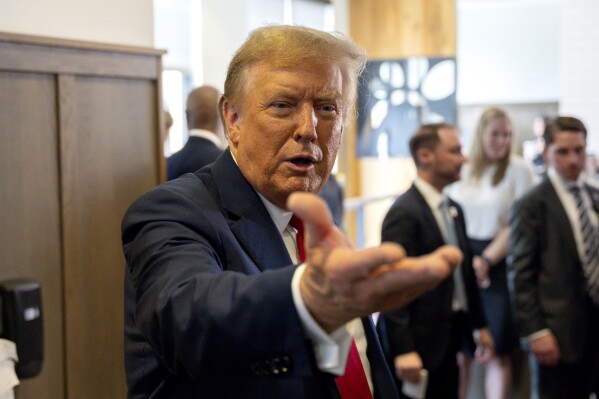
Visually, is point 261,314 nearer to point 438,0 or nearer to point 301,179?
point 301,179

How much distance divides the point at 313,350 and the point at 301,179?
526 millimetres

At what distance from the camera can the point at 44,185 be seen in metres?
3.42

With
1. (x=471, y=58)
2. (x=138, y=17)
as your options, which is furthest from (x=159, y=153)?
(x=471, y=58)

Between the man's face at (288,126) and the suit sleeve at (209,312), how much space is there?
31 cm

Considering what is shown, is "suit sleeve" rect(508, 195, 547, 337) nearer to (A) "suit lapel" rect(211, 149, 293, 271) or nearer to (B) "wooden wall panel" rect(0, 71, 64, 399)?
(B) "wooden wall panel" rect(0, 71, 64, 399)

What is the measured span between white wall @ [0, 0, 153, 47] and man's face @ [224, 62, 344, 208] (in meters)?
2.19

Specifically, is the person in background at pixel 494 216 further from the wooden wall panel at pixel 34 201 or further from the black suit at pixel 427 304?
the wooden wall panel at pixel 34 201

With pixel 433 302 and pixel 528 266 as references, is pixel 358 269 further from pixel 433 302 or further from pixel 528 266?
pixel 528 266

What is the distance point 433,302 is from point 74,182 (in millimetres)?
1609

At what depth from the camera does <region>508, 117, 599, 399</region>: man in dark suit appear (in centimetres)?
394

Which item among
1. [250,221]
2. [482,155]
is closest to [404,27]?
[482,155]

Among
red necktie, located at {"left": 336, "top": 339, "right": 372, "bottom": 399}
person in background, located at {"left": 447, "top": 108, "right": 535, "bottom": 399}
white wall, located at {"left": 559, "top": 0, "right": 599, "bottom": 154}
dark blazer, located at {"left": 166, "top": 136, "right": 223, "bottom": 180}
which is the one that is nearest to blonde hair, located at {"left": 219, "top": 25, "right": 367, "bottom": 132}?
red necktie, located at {"left": 336, "top": 339, "right": 372, "bottom": 399}

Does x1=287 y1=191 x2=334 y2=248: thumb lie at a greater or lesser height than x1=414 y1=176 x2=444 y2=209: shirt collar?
greater

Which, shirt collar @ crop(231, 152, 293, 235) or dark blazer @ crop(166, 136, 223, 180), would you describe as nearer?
shirt collar @ crop(231, 152, 293, 235)
